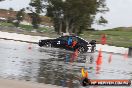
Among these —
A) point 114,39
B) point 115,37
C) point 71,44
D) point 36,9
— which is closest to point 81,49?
point 71,44

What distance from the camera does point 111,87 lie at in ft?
44.6

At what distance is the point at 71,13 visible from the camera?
87000 mm

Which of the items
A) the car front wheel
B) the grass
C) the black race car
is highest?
the black race car

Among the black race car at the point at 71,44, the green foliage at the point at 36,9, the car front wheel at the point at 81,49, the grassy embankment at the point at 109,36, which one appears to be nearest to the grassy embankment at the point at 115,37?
the grassy embankment at the point at 109,36

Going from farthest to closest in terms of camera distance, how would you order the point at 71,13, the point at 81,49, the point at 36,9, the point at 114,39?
1. the point at 114,39
2. the point at 36,9
3. the point at 71,13
4. the point at 81,49

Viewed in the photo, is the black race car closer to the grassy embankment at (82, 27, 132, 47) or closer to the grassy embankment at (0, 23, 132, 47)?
the grassy embankment at (0, 23, 132, 47)

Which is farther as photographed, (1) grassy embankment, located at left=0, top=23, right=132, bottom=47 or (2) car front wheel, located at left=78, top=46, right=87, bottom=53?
(1) grassy embankment, located at left=0, top=23, right=132, bottom=47

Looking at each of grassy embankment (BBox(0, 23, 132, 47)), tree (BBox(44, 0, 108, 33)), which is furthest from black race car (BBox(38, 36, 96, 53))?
tree (BBox(44, 0, 108, 33))

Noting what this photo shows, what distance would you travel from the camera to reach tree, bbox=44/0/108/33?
8731 cm

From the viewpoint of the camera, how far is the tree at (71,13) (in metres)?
87.3

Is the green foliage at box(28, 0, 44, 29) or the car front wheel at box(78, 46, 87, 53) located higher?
the green foliage at box(28, 0, 44, 29)

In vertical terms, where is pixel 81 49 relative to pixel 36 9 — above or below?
below

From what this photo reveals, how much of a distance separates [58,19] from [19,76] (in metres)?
74.8

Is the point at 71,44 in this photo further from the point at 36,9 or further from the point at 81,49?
the point at 36,9
